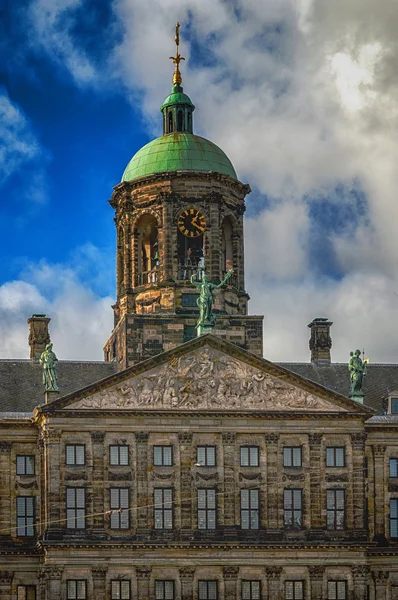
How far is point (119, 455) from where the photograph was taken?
95188 mm

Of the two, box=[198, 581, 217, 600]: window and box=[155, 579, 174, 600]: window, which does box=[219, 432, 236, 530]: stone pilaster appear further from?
box=[155, 579, 174, 600]: window

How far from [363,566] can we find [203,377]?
11.6 m

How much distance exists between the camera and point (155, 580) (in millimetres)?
94125

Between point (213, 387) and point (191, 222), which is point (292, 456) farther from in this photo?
point (191, 222)

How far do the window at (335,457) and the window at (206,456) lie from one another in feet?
17.9

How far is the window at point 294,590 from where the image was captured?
3730 inches

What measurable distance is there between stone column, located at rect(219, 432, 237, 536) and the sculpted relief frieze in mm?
1633

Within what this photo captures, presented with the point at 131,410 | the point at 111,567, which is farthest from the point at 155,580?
the point at 131,410

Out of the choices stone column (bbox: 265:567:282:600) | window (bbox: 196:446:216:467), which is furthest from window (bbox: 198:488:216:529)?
stone column (bbox: 265:567:282:600)

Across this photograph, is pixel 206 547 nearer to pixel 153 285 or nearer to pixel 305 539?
pixel 305 539

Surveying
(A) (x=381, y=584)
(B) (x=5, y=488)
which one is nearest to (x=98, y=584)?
(B) (x=5, y=488)

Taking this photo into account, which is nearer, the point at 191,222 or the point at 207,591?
the point at 207,591

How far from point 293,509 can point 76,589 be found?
35.8 ft

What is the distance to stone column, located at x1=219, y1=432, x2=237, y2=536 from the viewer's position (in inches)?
3745
